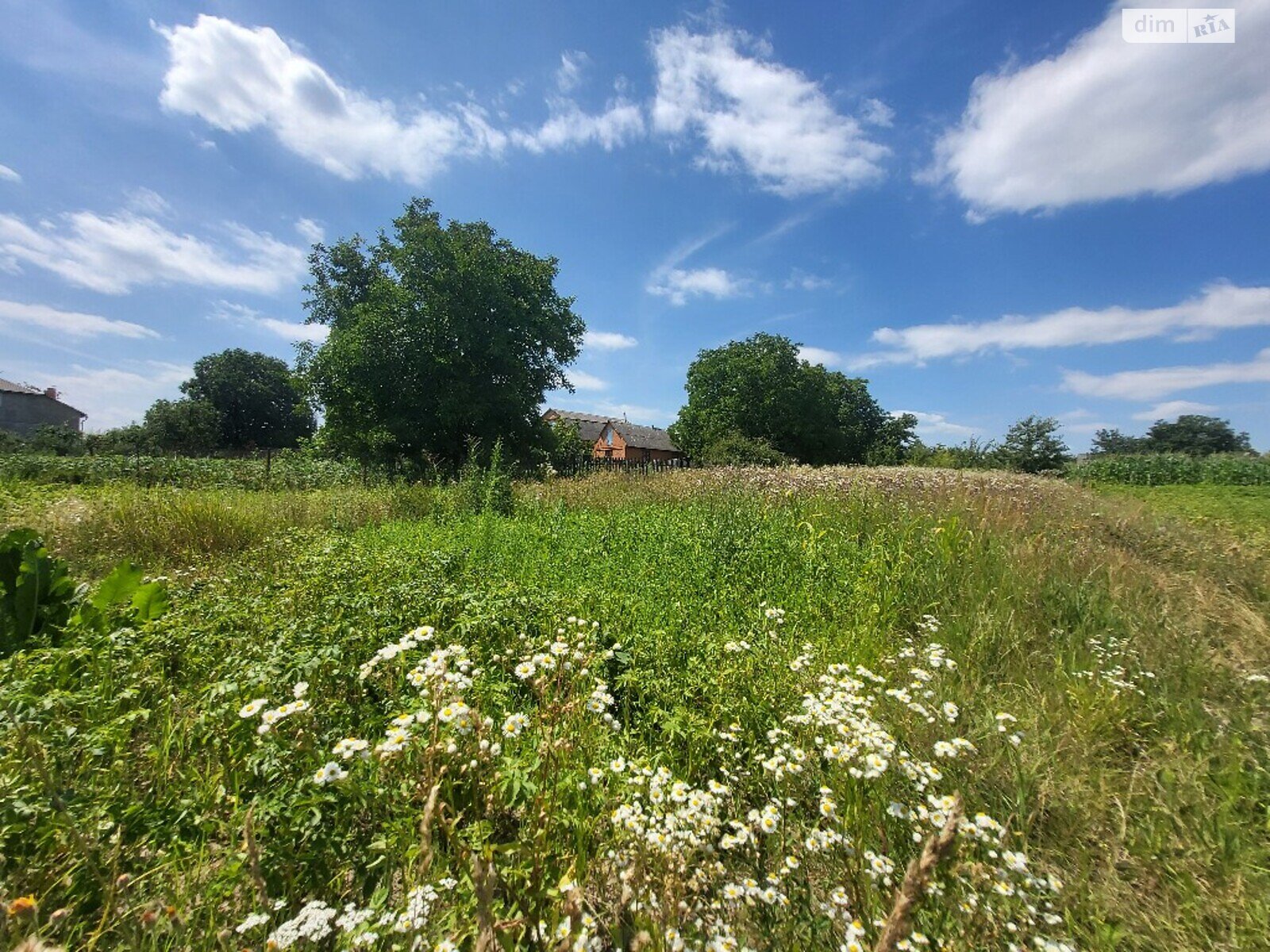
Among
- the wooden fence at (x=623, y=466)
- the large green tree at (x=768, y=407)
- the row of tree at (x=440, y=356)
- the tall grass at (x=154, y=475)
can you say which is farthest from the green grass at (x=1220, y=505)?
the large green tree at (x=768, y=407)

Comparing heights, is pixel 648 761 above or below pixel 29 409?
below

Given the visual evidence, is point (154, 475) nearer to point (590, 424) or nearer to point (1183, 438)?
point (590, 424)

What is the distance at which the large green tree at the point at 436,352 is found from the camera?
61.2 feet

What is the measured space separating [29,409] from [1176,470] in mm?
75924

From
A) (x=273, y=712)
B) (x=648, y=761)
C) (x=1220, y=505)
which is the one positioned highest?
(x=1220, y=505)

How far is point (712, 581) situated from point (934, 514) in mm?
3002

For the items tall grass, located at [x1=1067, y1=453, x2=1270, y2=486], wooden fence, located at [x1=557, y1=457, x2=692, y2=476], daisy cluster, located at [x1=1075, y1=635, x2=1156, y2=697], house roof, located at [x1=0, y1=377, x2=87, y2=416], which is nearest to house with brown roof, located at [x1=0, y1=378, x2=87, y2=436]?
house roof, located at [x1=0, y1=377, x2=87, y2=416]

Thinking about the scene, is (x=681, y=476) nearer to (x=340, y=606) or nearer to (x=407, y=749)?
(x=340, y=606)

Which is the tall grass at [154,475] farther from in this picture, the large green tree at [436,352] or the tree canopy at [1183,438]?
the tree canopy at [1183,438]

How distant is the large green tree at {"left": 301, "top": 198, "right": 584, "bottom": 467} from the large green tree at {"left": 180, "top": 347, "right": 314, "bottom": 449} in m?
31.4

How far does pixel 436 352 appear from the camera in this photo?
19.2 m

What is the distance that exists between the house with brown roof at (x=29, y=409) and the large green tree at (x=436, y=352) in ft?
107

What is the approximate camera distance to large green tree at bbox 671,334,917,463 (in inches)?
1497

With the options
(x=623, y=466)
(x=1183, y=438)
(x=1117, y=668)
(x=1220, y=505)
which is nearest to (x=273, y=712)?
(x=1117, y=668)
